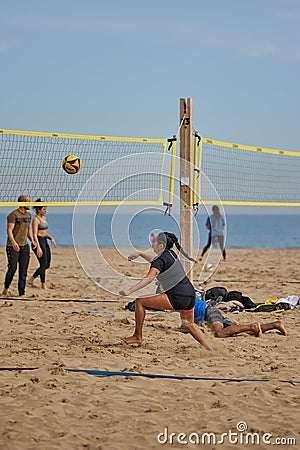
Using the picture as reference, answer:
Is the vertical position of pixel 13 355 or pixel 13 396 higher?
pixel 13 355

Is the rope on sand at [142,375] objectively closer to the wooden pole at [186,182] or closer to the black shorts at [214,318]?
the black shorts at [214,318]

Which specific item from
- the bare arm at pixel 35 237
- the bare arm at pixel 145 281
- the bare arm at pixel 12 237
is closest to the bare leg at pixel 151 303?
the bare arm at pixel 145 281

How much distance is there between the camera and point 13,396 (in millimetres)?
5020

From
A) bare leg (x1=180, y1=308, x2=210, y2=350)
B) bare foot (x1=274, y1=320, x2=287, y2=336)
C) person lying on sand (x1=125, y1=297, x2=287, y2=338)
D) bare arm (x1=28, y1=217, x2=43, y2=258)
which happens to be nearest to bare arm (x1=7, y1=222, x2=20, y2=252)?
bare arm (x1=28, y1=217, x2=43, y2=258)

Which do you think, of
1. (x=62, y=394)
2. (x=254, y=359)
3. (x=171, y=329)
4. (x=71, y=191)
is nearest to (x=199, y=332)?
(x=254, y=359)

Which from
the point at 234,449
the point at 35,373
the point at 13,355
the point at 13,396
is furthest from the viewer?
the point at 13,355

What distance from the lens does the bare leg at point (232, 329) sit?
23.6 feet

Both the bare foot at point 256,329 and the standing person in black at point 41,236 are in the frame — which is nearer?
the bare foot at point 256,329

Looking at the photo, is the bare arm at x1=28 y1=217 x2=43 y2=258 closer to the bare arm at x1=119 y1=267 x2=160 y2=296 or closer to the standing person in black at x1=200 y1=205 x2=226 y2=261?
the bare arm at x1=119 y1=267 x2=160 y2=296

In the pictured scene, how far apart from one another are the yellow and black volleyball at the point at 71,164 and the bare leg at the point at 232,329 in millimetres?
3375

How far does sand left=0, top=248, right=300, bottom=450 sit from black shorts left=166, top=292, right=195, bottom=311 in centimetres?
38

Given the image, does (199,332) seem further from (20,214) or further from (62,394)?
(20,214)

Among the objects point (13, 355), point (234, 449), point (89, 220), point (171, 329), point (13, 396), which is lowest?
point (234, 449)

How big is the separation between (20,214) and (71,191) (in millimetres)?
798
